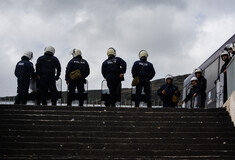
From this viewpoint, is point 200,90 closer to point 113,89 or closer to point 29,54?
point 113,89

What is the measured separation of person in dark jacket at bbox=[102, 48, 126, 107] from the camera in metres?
14.4

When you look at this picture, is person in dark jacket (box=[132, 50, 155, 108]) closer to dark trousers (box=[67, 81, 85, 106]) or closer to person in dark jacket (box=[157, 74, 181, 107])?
person in dark jacket (box=[157, 74, 181, 107])

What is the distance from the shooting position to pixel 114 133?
11.2 metres

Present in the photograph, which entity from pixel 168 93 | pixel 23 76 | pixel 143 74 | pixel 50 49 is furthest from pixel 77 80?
pixel 168 93

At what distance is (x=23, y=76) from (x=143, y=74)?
333 centimetres

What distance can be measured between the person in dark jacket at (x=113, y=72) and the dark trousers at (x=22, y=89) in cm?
216

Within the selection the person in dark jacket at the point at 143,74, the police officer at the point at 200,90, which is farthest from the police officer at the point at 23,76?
the police officer at the point at 200,90

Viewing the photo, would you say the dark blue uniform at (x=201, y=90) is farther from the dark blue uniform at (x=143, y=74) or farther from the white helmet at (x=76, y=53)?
the white helmet at (x=76, y=53)

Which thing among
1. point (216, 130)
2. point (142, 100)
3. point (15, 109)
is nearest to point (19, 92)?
point (15, 109)

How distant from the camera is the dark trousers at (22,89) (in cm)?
1448

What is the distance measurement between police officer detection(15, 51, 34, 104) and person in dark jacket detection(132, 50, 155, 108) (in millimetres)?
2907

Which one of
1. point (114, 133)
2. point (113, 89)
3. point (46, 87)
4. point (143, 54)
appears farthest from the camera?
point (143, 54)

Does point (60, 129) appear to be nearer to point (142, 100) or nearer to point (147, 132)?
point (147, 132)

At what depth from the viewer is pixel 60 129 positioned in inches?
448
